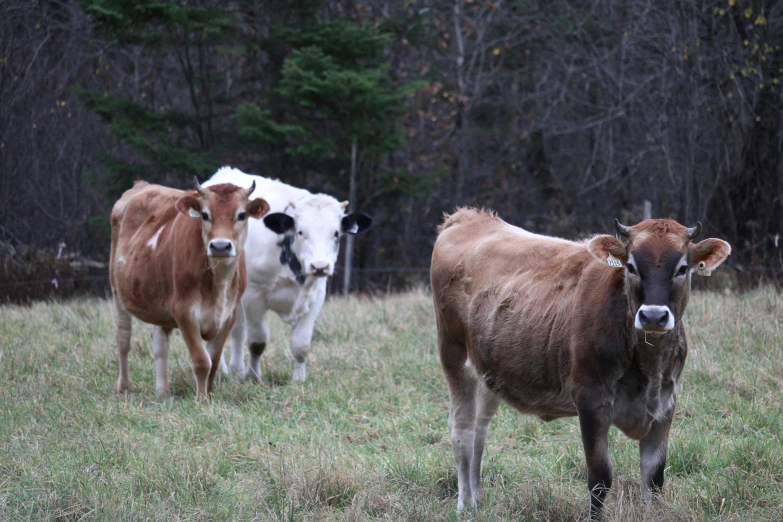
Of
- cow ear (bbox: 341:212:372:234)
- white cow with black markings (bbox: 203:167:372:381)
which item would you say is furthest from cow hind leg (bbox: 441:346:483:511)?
cow ear (bbox: 341:212:372:234)

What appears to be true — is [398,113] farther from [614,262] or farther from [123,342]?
[614,262]

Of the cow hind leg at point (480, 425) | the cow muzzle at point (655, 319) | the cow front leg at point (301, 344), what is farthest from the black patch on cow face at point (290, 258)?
the cow muzzle at point (655, 319)

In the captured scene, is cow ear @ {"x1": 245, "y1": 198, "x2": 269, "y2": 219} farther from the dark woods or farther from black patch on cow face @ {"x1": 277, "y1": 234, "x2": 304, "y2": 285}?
the dark woods

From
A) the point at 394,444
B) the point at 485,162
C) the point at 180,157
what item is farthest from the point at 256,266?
the point at 485,162

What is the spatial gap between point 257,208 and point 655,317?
4523mm

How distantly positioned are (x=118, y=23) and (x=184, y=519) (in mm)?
11950

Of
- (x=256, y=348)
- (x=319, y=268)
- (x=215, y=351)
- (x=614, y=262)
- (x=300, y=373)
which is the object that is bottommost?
(x=300, y=373)

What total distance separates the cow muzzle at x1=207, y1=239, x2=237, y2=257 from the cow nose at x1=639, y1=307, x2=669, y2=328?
3.98m

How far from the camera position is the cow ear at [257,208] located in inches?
298

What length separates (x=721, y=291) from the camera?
35.5 ft

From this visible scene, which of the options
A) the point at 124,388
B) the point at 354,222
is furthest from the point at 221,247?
the point at 354,222

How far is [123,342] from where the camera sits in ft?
26.6

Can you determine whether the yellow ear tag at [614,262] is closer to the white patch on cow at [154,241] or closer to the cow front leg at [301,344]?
the cow front leg at [301,344]

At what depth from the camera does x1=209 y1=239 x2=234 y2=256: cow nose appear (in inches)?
276
